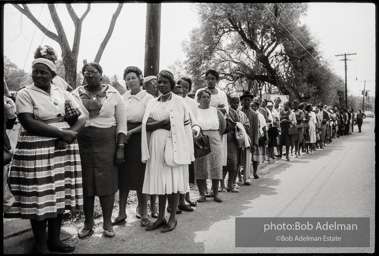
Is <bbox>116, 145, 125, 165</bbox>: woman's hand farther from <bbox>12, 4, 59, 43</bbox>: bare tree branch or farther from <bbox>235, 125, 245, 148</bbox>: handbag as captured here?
<bbox>12, 4, 59, 43</bbox>: bare tree branch

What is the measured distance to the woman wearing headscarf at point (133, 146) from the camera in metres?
4.61

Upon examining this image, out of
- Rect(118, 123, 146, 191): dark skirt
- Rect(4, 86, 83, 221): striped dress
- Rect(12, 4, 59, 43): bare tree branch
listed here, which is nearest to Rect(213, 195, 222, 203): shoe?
Rect(118, 123, 146, 191): dark skirt

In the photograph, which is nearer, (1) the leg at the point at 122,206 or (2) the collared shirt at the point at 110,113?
(2) the collared shirt at the point at 110,113

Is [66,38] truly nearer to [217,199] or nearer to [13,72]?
[217,199]

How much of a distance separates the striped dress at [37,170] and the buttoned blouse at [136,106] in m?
1.17

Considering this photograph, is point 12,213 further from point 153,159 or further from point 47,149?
point 153,159

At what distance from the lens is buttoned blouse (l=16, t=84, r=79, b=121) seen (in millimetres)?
3457

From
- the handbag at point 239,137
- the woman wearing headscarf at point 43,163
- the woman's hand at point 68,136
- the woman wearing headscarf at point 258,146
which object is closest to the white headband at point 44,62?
the woman wearing headscarf at point 43,163

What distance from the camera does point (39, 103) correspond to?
3.51 metres

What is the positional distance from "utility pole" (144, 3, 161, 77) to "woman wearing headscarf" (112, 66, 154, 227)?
1.68 m

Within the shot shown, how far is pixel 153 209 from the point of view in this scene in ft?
16.7

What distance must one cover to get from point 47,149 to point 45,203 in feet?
1.61

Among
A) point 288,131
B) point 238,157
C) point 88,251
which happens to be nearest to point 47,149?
point 88,251

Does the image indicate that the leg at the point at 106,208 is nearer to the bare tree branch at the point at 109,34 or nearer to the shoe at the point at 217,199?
the shoe at the point at 217,199
